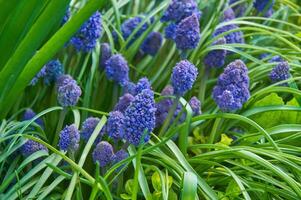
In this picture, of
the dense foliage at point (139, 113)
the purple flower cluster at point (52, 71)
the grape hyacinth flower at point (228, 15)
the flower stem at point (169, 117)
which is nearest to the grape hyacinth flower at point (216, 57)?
the dense foliage at point (139, 113)

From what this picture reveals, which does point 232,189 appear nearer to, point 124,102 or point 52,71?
point 124,102

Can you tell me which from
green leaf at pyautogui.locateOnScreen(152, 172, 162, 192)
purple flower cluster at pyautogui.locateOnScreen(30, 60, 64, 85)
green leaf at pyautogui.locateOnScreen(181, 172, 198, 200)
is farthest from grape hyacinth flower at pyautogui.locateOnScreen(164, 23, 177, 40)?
green leaf at pyautogui.locateOnScreen(181, 172, 198, 200)

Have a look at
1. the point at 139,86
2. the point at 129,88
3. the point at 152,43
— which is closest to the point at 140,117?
the point at 139,86

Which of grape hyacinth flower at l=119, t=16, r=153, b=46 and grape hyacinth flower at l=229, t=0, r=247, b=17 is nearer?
grape hyacinth flower at l=119, t=16, r=153, b=46

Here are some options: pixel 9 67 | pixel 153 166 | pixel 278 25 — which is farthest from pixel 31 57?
pixel 278 25

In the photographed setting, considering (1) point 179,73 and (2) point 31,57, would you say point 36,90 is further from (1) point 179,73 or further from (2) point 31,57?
(1) point 179,73

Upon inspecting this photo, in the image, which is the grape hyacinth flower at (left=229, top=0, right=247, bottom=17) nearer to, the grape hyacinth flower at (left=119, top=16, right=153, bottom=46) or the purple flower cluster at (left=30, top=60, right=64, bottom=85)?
the grape hyacinth flower at (left=119, top=16, right=153, bottom=46)
